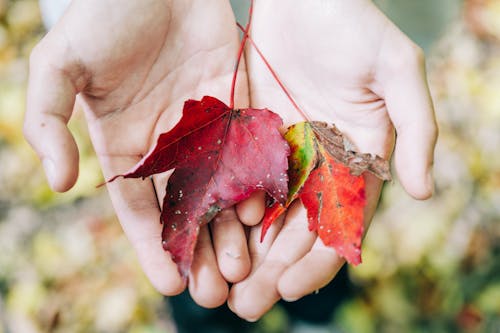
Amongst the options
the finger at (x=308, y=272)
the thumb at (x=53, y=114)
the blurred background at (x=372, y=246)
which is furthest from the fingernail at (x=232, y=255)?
the blurred background at (x=372, y=246)

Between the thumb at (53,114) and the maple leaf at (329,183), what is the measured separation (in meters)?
0.39

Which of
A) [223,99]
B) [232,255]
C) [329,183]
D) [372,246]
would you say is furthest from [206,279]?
[372,246]

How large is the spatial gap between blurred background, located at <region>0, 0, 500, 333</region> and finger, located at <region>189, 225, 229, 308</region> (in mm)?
773

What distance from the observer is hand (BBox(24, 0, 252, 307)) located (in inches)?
37.3

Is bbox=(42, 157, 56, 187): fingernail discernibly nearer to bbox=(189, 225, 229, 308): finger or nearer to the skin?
the skin

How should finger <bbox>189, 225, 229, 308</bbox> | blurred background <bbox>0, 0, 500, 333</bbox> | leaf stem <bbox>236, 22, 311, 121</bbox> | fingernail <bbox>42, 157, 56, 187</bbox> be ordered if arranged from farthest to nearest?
blurred background <bbox>0, 0, 500, 333</bbox> → leaf stem <bbox>236, 22, 311, 121</bbox> → finger <bbox>189, 225, 229, 308</bbox> → fingernail <bbox>42, 157, 56, 187</bbox>

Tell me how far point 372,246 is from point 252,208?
885 mm


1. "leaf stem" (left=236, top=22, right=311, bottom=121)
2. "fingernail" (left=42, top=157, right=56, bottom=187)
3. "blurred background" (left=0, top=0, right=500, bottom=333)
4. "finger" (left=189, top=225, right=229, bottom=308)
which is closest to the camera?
"fingernail" (left=42, top=157, right=56, bottom=187)

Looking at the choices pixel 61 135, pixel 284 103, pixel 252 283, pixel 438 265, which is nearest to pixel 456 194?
pixel 438 265

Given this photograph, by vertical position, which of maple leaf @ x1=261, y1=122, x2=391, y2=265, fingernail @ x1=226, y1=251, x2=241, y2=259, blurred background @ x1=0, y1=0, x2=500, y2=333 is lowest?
blurred background @ x1=0, y1=0, x2=500, y2=333

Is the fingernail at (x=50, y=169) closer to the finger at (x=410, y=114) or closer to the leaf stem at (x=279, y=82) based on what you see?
the leaf stem at (x=279, y=82)

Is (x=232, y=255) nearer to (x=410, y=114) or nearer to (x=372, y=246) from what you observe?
(x=410, y=114)

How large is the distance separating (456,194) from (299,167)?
3.56 ft

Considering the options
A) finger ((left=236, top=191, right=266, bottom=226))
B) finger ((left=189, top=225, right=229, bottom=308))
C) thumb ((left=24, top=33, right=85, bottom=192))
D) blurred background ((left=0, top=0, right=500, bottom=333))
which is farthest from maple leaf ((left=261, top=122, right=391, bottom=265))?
blurred background ((left=0, top=0, right=500, bottom=333))
